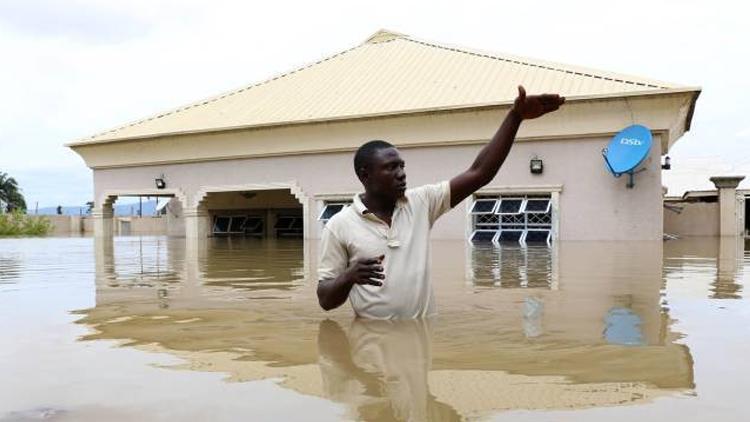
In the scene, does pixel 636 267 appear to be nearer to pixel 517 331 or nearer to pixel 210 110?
pixel 517 331

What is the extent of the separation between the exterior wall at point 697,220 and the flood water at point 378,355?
17.0m

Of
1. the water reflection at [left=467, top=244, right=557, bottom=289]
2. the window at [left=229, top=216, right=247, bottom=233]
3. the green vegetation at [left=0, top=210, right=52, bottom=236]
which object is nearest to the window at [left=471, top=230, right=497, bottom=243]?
the water reflection at [left=467, top=244, right=557, bottom=289]

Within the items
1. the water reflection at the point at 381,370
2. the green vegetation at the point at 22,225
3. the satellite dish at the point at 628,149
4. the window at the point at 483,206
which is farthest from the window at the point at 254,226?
the water reflection at the point at 381,370

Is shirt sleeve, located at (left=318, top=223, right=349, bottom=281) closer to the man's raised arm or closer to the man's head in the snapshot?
the man's head

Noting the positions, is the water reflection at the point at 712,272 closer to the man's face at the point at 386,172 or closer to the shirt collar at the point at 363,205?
the shirt collar at the point at 363,205

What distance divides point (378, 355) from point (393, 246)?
0.88 meters

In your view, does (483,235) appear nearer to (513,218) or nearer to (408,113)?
(513,218)

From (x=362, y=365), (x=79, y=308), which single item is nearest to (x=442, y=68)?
(x=79, y=308)

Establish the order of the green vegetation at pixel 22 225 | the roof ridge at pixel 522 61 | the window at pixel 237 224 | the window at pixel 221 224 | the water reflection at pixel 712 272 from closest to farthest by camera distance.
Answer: the water reflection at pixel 712 272
the roof ridge at pixel 522 61
the window at pixel 237 224
the window at pixel 221 224
the green vegetation at pixel 22 225

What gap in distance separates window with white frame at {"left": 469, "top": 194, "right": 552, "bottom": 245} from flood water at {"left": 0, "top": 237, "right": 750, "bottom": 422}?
1080 cm

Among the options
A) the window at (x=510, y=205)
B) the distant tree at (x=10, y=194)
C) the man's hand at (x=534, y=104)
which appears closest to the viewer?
the man's hand at (x=534, y=104)

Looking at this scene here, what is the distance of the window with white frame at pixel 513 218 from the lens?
17.4 metres

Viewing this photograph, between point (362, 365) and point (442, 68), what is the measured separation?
18.4m

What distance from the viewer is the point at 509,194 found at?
17.8 m
